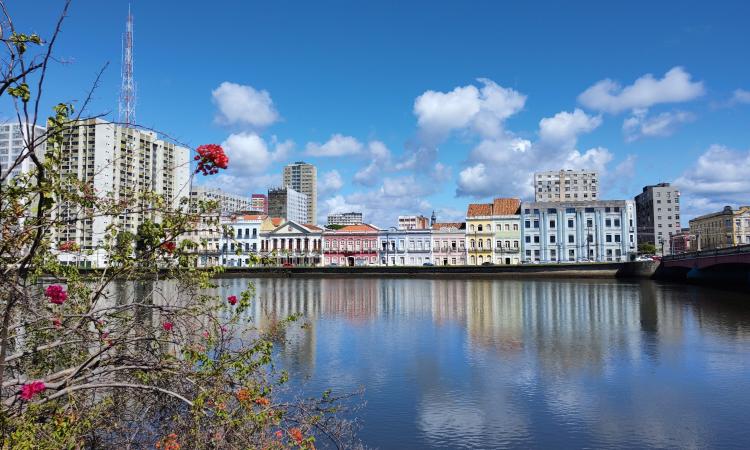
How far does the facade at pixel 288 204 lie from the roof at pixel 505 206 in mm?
61211

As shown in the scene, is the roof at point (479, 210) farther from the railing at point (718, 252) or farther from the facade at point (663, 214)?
the facade at point (663, 214)

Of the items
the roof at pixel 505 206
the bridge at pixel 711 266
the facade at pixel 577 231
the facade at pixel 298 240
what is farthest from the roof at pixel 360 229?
the bridge at pixel 711 266

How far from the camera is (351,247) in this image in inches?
3137

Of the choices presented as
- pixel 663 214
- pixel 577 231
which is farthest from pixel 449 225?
pixel 663 214

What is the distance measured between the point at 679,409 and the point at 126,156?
1194cm

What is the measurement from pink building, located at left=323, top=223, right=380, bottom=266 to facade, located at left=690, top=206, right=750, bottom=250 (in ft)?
165

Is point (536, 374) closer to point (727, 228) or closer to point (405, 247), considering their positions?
point (405, 247)

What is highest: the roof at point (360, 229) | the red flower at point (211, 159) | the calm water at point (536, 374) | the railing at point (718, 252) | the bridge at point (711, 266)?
the roof at point (360, 229)

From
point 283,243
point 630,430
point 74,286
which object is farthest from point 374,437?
point 283,243

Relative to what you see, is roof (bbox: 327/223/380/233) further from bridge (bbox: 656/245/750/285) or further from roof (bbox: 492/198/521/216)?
bridge (bbox: 656/245/750/285)

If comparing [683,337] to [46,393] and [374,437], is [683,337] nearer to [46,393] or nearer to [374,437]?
[374,437]

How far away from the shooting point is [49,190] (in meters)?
4.39

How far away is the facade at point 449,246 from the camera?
252 ft

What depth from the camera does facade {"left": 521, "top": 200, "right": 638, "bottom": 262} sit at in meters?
72.8
